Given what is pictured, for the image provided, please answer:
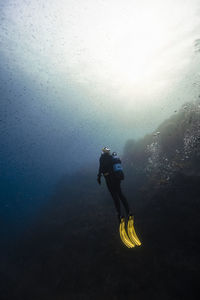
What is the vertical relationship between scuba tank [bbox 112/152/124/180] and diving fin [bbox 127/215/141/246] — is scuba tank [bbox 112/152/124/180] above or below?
above

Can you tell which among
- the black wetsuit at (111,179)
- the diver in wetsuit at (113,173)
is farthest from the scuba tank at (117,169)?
the black wetsuit at (111,179)

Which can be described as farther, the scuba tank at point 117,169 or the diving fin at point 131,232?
the scuba tank at point 117,169

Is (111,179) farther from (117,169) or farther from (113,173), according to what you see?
(117,169)

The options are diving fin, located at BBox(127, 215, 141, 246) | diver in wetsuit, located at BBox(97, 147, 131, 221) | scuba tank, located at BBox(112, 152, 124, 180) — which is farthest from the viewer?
diver in wetsuit, located at BBox(97, 147, 131, 221)

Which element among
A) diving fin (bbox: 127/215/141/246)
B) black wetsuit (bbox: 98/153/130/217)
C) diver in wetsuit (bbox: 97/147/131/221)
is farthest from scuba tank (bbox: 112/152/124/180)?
diving fin (bbox: 127/215/141/246)

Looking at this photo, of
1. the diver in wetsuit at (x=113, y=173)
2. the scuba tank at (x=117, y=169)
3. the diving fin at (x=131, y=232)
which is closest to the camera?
the diving fin at (x=131, y=232)

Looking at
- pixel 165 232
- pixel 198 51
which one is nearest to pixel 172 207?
pixel 165 232

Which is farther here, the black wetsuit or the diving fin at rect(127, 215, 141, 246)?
the black wetsuit

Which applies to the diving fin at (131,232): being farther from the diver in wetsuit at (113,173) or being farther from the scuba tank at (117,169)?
the scuba tank at (117,169)

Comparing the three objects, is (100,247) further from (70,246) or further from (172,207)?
(172,207)

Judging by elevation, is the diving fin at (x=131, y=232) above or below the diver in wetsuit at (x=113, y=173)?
below

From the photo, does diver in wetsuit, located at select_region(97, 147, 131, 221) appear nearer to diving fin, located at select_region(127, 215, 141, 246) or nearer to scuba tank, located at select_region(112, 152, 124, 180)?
scuba tank, located at select_region(112, 152, 124, 180)

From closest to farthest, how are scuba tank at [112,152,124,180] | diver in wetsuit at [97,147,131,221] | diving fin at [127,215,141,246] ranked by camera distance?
diving fin at [127,215,141,246], scuba tank at [112,152,124,180], diver in wetsuit at [97,147,131,221]

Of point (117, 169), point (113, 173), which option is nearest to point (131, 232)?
point (113, 173)
